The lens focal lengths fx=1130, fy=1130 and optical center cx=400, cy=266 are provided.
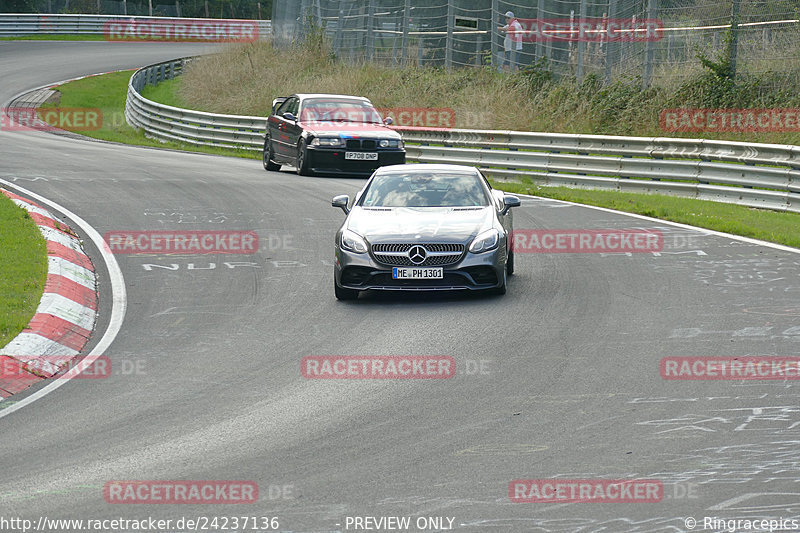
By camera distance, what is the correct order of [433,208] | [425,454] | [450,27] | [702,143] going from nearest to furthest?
[425,454], [433,208], [702,143], [450,27]

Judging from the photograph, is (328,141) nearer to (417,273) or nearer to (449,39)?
(449,39)

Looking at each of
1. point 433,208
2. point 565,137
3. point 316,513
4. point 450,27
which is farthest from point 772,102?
point 316,513

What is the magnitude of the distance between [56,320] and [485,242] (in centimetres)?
423

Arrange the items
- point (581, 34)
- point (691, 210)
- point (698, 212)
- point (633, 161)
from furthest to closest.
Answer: point (581, 34) < point (633, 161) < point (691, 210) < point (698, 212)

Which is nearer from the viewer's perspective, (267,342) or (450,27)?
(267,342)

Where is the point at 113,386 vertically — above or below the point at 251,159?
above

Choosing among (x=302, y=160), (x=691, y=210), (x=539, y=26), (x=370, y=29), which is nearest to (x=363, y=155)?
(x=302, y=160)

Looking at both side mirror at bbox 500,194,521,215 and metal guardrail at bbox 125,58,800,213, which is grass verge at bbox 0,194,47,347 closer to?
side mirror at bbox 500,194,521,215

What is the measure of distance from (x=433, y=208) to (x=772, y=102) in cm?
1363

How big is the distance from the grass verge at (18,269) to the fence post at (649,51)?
15.2 m

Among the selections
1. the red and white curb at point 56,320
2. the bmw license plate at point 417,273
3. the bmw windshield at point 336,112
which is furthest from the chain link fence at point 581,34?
the red and white curb at point 56,320

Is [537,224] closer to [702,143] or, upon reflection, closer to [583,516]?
[702,143]

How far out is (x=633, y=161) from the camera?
20.7 meters

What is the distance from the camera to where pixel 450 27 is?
32.4 m
